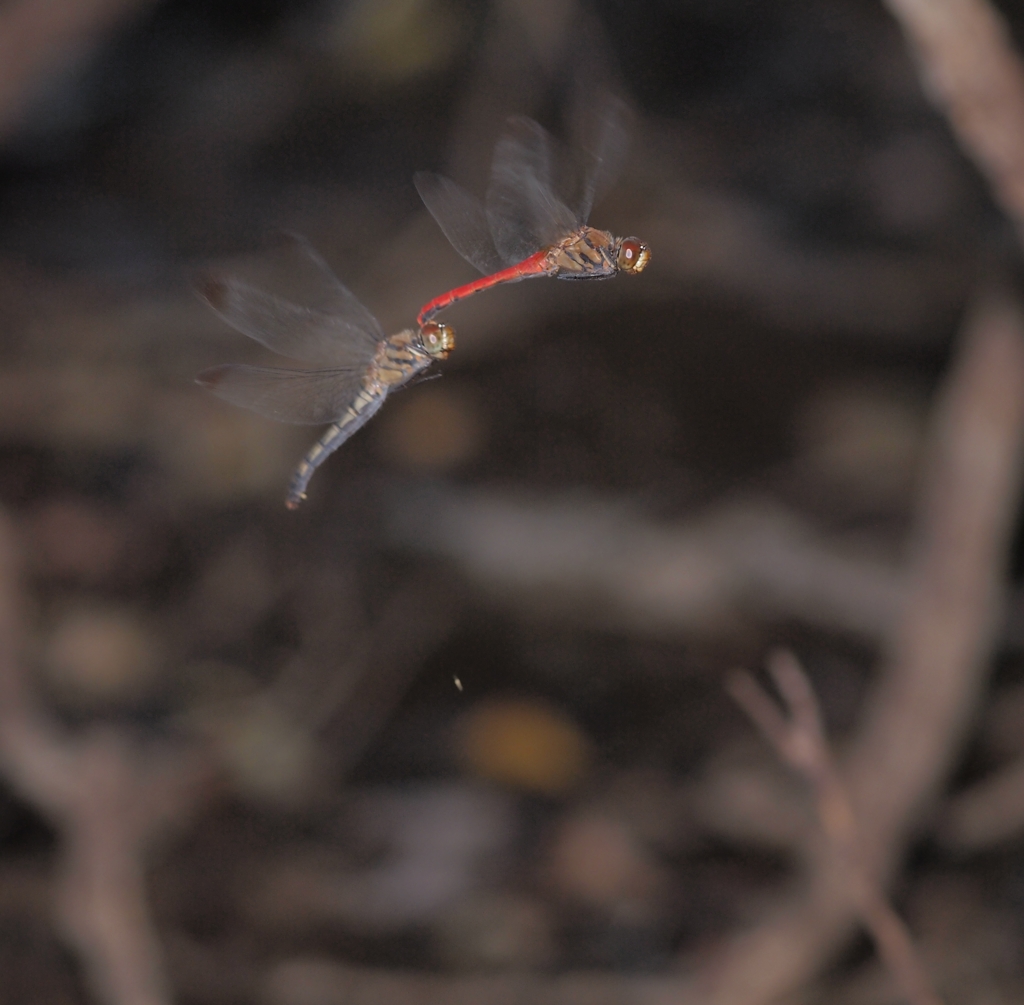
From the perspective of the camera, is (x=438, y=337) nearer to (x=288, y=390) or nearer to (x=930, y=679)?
(x=288, y=390)

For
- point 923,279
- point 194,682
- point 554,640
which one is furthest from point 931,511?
point 194,682

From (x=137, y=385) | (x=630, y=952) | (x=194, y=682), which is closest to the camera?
(x=630, y=952)

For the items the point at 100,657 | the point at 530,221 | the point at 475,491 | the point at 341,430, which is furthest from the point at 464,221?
the point at 100,657

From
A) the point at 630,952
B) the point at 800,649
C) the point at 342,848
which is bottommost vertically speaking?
the point at 630,952

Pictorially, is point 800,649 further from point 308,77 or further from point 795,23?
point 308,77

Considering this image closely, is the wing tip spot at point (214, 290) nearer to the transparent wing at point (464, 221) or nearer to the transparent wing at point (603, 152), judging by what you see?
the transparent wing at point (464, 221)

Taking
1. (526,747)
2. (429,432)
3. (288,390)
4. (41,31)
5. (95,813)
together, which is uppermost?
(41,31)
